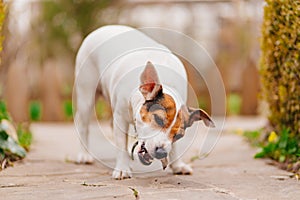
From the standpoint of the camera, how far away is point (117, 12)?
10445 millimetres

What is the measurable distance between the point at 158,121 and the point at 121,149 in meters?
0.76

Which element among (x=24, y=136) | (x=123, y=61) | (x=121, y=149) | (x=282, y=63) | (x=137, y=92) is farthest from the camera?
(x=24, y=136)

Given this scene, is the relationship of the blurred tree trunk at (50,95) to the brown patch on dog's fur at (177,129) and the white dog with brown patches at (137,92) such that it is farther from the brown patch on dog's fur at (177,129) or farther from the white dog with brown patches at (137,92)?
the brown patch on dog's fur at (177,129)

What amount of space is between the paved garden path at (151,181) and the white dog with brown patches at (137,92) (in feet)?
0.62

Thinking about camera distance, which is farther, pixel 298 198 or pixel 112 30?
pixel 112 30

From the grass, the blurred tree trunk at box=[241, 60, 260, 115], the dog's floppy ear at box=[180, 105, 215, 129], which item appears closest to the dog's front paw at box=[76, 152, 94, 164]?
the grass

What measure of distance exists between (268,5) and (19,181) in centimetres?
258

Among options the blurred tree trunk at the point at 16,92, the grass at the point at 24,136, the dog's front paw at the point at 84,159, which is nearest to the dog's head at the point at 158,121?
the dog's front paw at the point at 84,159

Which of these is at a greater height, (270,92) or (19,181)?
(270,92)

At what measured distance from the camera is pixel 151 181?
3.39 metres

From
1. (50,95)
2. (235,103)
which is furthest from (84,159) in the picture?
(235,103)

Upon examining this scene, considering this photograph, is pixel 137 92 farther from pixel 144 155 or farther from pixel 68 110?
pixel 68 110

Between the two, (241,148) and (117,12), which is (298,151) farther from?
(117,12)

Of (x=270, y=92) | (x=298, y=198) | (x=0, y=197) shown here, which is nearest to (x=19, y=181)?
(x=0, y=197)
